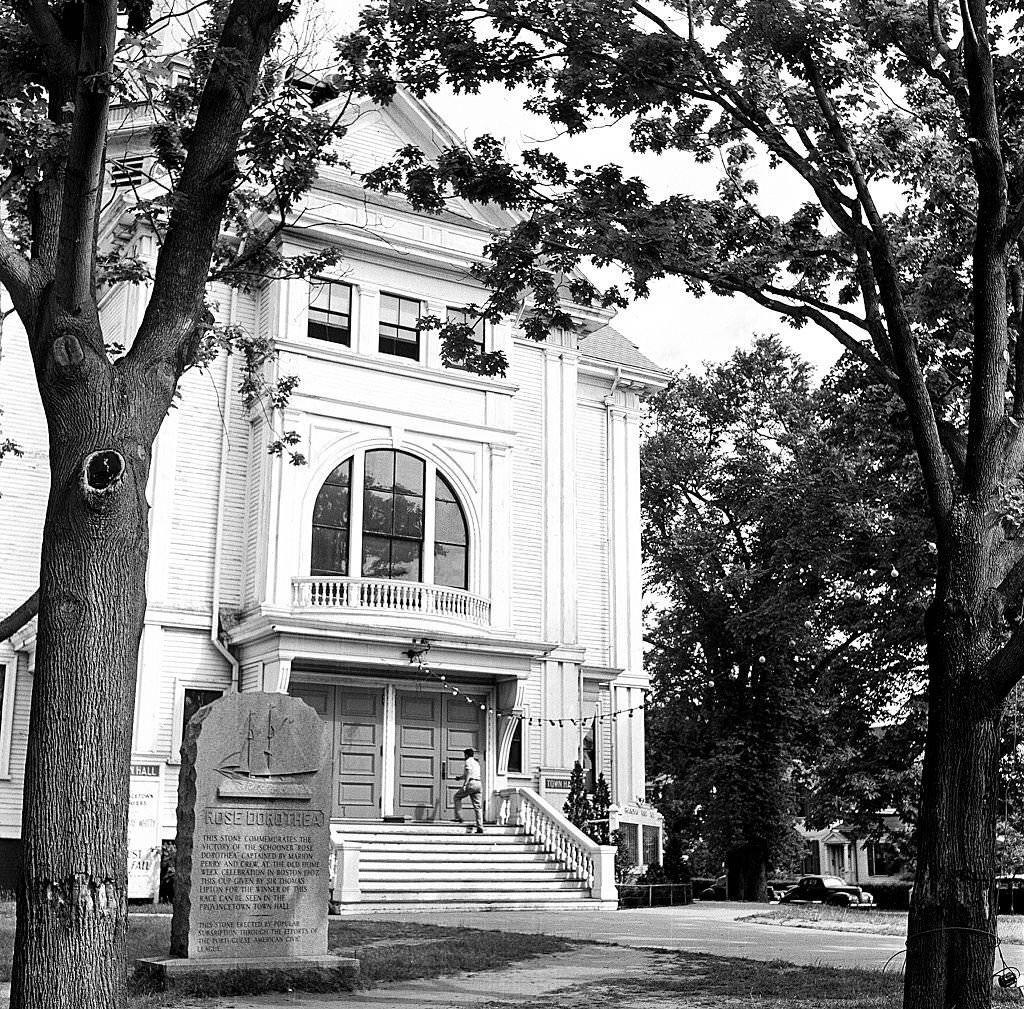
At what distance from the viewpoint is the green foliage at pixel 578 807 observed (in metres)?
25.2

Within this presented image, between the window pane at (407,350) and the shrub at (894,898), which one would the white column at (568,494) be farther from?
the shrub at (894,898)

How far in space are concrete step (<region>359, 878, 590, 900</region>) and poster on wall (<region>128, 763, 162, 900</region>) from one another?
3.77 metres

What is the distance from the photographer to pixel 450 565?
25969 millimetres

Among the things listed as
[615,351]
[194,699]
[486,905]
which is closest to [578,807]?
[486,905]

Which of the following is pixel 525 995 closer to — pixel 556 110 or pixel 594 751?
pixel 556 110

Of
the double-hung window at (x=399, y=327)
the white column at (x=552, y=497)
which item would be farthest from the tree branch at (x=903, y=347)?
the white column at (x=552, y=497)

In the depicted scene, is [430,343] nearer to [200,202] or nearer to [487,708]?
[487,708]

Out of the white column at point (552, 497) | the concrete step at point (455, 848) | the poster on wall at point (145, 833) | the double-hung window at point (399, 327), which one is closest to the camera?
the poster on wall at point (145, 833)

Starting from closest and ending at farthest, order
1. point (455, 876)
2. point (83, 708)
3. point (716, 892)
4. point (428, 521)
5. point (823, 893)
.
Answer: point (83, 708), point (455, 876), point (428, 521), point (716, 892), point (823, 893)

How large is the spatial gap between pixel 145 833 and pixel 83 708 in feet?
50.9

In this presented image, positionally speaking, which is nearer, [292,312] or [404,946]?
[404,946]

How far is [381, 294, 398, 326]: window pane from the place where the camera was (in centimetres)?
2648

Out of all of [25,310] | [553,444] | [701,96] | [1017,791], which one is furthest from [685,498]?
[25,310]

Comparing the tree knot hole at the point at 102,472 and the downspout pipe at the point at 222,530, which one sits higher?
the downspout pipe at the point at 222,530
